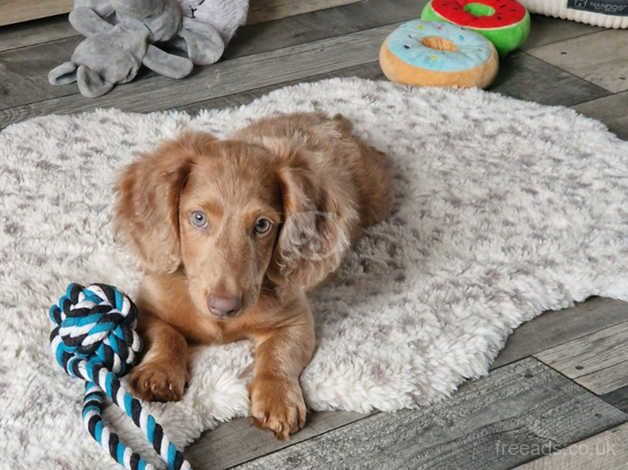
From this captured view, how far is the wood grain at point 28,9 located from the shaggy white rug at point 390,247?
0.99m

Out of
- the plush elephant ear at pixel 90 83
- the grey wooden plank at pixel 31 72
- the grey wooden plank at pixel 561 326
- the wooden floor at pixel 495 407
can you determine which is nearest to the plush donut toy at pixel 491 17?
the wooden floor at pixel 495 407

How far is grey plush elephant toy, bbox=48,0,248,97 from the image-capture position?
3342mm

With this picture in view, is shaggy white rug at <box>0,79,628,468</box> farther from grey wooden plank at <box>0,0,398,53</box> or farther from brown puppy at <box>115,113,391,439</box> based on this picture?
grey wooden plank at <box>0,0,398,53</box>

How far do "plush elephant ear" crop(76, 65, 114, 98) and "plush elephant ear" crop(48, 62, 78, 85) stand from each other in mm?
44

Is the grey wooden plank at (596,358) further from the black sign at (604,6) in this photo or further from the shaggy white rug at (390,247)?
the black sign at (604,6)

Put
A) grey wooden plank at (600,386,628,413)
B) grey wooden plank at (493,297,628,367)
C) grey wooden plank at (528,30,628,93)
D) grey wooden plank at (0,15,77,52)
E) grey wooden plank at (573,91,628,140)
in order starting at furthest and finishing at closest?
grey wooden plank at (0,15,77,52)
grey wooden plank at (528,30,628,93)
grey wooden plank at (573,91,628,140)
grey wooden plank at (493,297,628,367)
grey wooden plank at (600,386,628,413)

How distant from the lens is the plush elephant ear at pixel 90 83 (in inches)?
128

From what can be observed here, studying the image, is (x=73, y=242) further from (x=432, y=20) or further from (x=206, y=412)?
(x=432, y=20)

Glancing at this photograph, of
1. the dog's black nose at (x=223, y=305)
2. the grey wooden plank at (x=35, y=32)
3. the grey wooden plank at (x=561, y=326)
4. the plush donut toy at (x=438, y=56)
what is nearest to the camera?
the dog's black nose at (x=223, y=305)

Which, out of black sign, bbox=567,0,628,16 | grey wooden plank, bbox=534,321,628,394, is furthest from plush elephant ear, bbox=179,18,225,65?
grey wooden plank, bbox=534,321,628,394

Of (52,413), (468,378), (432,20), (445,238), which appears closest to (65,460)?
(52,413)

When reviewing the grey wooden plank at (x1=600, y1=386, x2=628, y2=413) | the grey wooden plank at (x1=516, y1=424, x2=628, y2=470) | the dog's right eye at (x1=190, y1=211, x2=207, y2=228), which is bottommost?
the grey wooden plank at (x1=600, y1=386, x2=628, y2=413)

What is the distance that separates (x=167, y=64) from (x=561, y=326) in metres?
1.83

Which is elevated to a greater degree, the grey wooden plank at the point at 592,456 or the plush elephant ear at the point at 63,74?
the grey wooden plank at the point at 592,456
